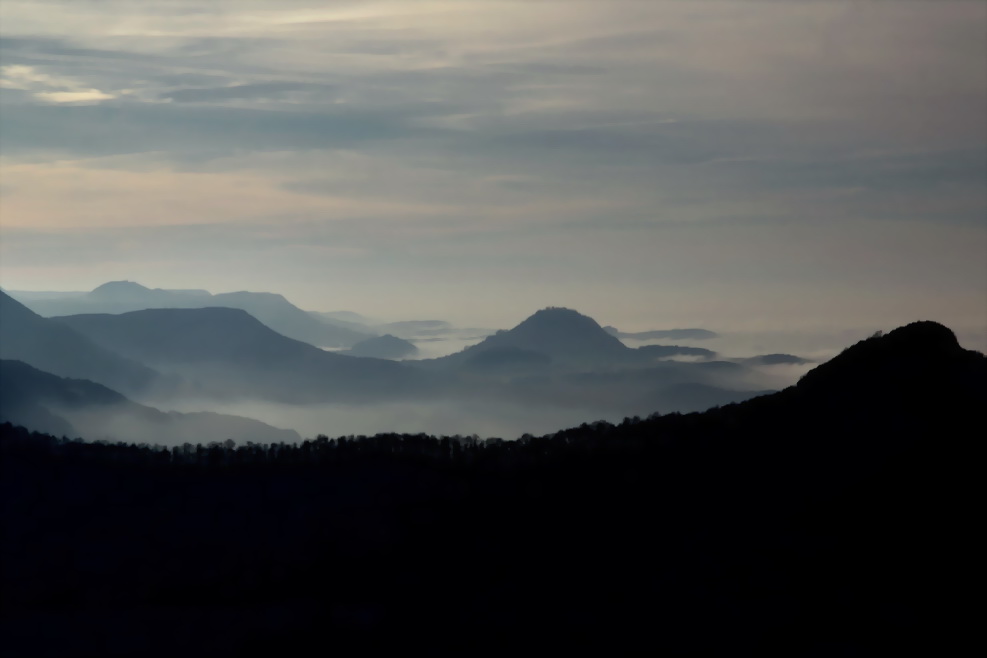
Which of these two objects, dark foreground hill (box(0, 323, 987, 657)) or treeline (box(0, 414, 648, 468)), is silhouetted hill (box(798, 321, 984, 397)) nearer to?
dark foreground hill (box(0, 323, 987, 657))

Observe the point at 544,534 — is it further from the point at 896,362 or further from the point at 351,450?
the point at 896,362

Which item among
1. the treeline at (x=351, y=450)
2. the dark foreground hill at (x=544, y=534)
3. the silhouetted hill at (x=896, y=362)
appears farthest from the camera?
the treeline at (x=351, y=450)

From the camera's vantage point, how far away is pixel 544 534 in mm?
50094

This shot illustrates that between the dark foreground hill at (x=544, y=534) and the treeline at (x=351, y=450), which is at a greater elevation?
the treeline at (x=351, y=450)

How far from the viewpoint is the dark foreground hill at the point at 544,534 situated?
40219mm

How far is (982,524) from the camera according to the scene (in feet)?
140

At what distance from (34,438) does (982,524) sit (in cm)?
5025

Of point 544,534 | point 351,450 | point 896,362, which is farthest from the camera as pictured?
point 351,450

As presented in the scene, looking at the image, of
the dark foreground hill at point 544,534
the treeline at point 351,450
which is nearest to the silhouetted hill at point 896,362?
the dark foreground hill at point 544,534

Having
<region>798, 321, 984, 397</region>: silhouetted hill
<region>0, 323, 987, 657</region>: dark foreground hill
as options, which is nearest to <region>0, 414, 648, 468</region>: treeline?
<region>0, 323, 987, 657</region>: dark foreground hill

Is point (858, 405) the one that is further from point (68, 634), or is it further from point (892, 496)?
point (68, 634)

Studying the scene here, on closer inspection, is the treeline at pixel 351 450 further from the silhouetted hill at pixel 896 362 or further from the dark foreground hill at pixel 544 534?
the silhouetted hill at pixel 896 362

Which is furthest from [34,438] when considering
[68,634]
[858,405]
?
[858,405]

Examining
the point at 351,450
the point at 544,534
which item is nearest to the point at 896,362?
the point at 544,534
